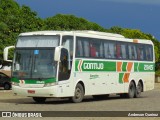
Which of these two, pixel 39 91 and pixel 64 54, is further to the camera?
pixel 64 54

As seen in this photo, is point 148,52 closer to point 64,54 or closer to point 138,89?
point 138,89

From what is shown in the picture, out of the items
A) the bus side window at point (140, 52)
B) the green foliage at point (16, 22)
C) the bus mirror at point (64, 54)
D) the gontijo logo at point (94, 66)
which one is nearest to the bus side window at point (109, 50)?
the gontijo logo at point (94, 66)

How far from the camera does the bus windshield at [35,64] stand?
2520cm

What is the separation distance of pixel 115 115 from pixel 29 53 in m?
8.25

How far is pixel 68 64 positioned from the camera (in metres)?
25.9

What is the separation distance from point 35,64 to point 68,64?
155 centimetres

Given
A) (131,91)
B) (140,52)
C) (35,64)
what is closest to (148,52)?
(140,52)

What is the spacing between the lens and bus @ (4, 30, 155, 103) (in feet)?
82.7

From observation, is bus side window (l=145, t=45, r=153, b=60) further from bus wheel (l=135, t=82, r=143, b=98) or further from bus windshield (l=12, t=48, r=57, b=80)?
bus windshield (l=12, t=48, r=57, b=80)

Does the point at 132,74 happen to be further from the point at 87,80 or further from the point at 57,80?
the point at 57,80

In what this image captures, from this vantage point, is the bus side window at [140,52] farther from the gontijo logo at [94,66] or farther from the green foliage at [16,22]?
the green foliage at [16,22]

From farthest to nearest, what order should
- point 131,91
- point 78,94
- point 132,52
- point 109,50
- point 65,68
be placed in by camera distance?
point 131,91
point 132,52
point 109,50
point 78,94
point 65,68

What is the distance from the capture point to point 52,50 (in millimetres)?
25344

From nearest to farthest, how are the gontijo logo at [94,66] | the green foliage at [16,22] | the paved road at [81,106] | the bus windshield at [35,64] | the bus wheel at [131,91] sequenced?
the paved road at [81,106] → the bus windshield at [35,64] → the gontijo logo at [94,66] → the bus wheel at [131,91] → the green foliage at [16,22]
